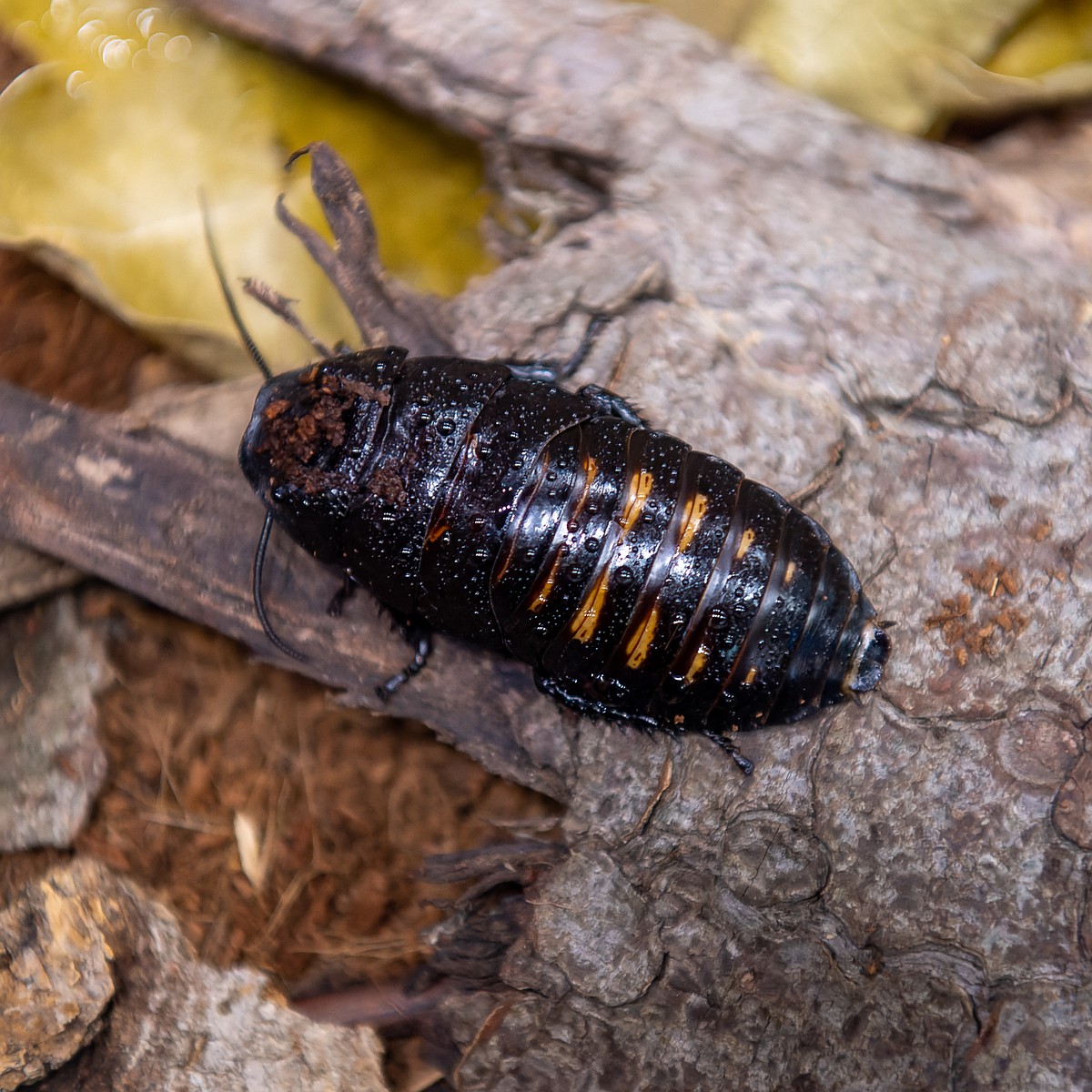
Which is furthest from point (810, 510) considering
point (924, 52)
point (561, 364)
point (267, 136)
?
point (267, 136)

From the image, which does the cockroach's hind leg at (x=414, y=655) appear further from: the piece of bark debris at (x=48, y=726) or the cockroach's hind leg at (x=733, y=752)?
the piece of bark debris at (x=48, y=726)

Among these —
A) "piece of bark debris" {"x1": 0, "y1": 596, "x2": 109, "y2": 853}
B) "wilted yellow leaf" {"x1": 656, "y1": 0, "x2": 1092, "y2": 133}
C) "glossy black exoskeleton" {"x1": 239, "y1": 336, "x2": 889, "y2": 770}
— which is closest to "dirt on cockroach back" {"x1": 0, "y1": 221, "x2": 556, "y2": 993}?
"piece of bark debris" {"x1": 0, "y1": 596, "x2": 109, "y2": 853}

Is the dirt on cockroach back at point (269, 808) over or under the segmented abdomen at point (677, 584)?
under

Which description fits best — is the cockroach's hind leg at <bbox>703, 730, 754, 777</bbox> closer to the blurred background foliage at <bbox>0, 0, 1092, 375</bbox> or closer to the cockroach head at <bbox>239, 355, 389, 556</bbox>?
the cockroach head at <bbox>239, 355, 389, 556</bbox>

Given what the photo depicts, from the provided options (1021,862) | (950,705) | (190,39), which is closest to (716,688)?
(950,705)

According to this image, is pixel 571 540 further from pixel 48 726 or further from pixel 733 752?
pixel 48 726

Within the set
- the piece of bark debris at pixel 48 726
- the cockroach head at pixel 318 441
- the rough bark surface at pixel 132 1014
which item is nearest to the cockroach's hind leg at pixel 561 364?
the cockroach head at pixel 318 441

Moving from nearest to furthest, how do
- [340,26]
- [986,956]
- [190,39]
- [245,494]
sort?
1. [986,956]
2. [245,494]
3. [340,26]
4. [190,39]

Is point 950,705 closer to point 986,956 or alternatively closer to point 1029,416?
point 986,956
